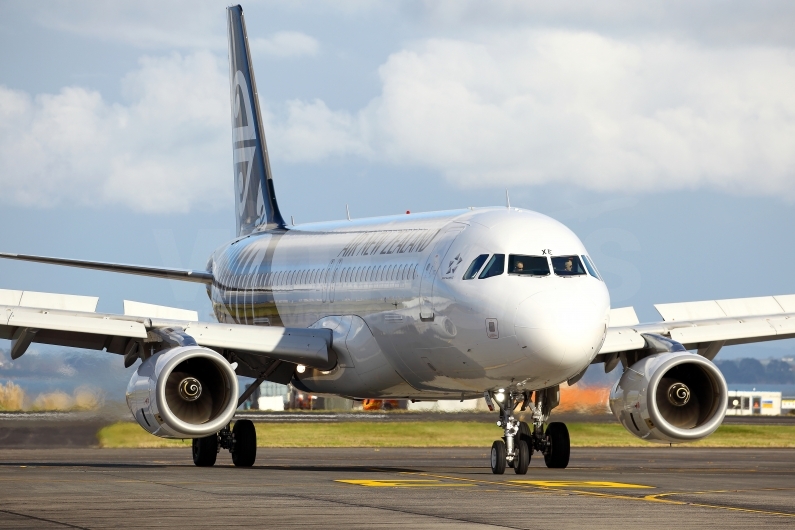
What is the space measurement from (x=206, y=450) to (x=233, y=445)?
611 millimetres

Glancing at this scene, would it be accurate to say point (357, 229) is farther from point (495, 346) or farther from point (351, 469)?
point (495, 346)

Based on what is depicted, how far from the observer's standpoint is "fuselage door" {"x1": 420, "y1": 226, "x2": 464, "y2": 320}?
24172mm

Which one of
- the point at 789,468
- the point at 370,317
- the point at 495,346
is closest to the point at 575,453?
the point at 789,468

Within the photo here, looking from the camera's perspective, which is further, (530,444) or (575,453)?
(575,453)

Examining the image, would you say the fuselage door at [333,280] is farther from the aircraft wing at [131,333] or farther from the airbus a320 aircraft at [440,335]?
the aircraft wing at [131,333]

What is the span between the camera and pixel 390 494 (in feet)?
60.7

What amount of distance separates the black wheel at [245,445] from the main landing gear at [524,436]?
15.7 feet

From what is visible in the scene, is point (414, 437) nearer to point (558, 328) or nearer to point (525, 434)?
point (525, 434)

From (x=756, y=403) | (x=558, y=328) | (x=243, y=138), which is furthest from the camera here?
(x=756, y=403)

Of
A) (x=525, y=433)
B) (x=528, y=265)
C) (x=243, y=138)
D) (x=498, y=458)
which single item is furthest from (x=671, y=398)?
(x=243, y=138)

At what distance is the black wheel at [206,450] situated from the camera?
27078mm

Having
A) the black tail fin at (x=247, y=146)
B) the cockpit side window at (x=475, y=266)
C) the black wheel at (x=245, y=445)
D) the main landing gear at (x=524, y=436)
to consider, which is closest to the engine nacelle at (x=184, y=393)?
the black wheel at (x=245, y=445)

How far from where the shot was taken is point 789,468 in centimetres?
2784

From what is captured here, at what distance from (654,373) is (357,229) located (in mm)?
8110
